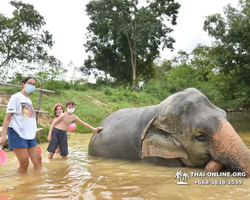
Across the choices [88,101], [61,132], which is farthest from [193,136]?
[88,101]

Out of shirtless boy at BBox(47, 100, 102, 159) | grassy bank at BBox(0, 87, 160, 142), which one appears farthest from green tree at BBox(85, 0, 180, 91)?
shirtless boy at BBox(47, 100, 102, 159)

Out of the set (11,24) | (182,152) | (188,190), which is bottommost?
(188,190)

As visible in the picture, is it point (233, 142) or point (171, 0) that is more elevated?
point (171, 0)

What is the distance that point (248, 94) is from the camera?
16312mm

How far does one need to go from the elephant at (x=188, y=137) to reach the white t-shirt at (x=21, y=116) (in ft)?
5.06

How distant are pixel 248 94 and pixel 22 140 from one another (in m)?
15.1

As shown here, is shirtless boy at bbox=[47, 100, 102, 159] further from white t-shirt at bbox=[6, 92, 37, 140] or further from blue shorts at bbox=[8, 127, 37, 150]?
blue shorts at bbox=[8, 127, 37, 150]

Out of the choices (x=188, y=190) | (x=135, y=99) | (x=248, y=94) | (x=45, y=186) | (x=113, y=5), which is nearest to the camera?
(x=188, y=190)

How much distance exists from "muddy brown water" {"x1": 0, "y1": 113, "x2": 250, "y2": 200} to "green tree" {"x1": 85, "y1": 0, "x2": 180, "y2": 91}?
70.4 ft

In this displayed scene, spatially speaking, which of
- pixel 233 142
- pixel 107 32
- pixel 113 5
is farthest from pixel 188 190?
pixel 107 32

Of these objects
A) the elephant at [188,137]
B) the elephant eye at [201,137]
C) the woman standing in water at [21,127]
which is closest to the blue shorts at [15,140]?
the woman standing in water at [21,127]

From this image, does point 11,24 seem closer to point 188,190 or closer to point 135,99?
point 135,99

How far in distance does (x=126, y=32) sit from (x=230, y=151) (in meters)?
23.2

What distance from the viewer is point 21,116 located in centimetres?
384
